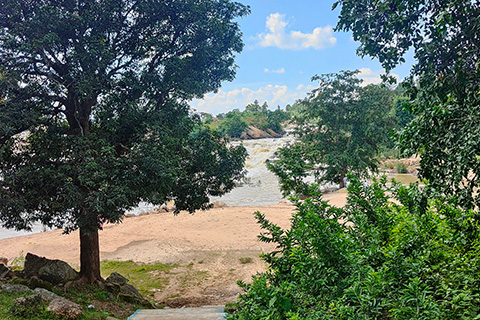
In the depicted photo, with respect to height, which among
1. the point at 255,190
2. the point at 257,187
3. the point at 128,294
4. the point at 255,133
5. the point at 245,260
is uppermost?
the point at 255,133

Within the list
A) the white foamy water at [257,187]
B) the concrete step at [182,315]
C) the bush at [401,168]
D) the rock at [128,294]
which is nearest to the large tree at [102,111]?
the rock at [128,294]

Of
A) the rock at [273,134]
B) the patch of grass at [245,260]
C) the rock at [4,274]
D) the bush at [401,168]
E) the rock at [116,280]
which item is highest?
the rock at [273,134]

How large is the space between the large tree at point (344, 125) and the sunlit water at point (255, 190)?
4.43 meters

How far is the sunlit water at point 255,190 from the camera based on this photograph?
19.7 m

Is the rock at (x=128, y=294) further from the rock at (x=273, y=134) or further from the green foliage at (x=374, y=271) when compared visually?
the rock at (x=273, y=134)

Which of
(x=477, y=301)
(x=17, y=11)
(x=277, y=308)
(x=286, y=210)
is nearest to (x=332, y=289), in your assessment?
(x=277, y=308)

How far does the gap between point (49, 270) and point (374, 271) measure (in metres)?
6.70

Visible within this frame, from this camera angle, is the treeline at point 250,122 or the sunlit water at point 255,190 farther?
the treeline at point 250,122

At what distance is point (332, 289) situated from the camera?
109 inches

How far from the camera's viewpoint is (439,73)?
4.50m

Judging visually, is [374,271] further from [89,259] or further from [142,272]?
[142,272]

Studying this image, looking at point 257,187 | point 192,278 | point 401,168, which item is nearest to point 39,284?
point 192,278

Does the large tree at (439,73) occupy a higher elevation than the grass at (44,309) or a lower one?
higher

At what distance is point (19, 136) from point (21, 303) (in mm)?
3394
